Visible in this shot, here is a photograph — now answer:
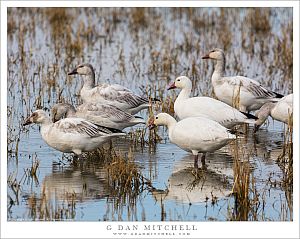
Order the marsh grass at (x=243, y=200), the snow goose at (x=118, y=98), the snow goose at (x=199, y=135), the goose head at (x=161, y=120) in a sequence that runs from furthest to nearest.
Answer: the snow goose at (x=118, y=98) < the goose head at (x=161, y=120) < the snow goose at (x=199, y=135) < the marsh grass at (x=243, y=200)

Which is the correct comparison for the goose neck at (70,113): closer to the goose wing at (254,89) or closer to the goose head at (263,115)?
the goose head at (263,115)

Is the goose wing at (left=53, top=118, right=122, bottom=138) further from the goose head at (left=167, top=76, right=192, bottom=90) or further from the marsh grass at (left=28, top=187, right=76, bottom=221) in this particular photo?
the goose head at (left=167, top=76, right=192, bottom=90)

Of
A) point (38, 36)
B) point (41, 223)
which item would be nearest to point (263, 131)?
point (41, 223)

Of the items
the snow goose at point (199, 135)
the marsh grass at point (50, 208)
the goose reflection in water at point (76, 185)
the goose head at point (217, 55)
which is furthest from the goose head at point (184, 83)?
the marsh grass at point (50, 208)

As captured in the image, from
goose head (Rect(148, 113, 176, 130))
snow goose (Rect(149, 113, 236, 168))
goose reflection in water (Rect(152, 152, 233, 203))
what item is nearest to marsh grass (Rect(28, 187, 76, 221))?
goose reflection in water (Rect(152, 152, 233, 203))

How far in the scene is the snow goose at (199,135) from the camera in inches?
345

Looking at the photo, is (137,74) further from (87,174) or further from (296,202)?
(296,202)

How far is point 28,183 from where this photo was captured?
8297 millimetres

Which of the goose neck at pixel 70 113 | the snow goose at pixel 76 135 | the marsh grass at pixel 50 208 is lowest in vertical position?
the marsh grass at pixel 50 208

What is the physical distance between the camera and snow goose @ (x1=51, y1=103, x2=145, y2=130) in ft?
33.6

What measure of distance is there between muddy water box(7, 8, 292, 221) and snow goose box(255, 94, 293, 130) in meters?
0.27

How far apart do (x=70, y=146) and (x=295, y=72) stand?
2691 mm

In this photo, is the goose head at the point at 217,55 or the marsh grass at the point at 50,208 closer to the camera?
the marsh grass at the point at 50,208

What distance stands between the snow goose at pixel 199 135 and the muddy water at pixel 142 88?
0.29m
